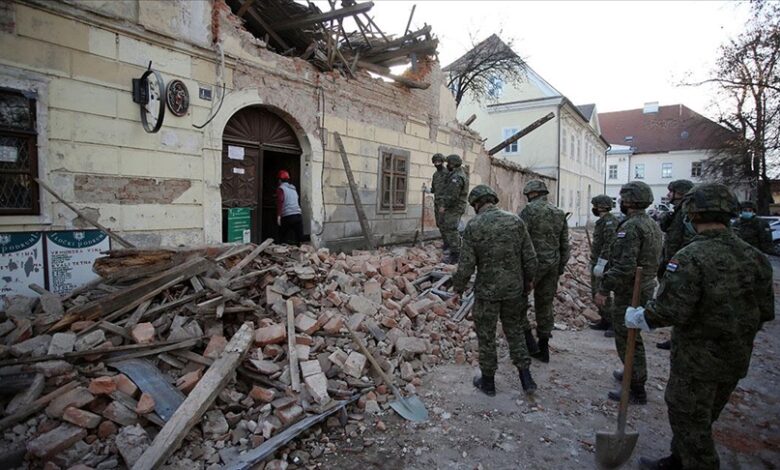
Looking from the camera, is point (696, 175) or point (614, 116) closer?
point (696, 175)

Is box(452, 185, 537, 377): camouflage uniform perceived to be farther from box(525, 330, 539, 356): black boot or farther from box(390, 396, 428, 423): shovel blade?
box(525, 330, 539, 356): black boot

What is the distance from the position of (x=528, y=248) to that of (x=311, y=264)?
305 cm

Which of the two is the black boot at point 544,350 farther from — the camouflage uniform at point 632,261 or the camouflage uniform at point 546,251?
the camouflage uniform at point 632,261

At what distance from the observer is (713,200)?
2.51m

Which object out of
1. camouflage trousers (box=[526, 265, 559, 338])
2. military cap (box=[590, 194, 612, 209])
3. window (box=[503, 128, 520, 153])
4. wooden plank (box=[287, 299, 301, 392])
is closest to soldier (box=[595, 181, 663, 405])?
camouflage trousers (box=[526, 265, 559, 338])

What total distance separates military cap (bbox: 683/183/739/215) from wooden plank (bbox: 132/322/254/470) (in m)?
3.58

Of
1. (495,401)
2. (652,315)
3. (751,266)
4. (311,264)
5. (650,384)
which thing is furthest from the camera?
(311,264)

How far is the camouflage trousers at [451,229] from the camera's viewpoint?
7.95 metres

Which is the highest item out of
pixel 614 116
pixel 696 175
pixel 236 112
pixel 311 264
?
pixel 614 116

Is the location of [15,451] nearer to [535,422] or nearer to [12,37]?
[535,422]

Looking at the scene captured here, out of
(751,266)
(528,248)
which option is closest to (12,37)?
(528,248)

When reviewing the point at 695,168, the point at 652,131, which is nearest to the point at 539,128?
the point at 695,168

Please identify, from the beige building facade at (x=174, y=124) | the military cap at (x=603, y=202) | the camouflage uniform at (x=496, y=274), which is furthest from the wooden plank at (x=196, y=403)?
the military cap at (x=603, y=202)

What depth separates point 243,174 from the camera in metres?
6.88
